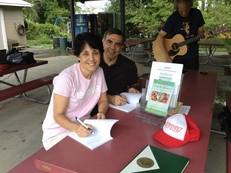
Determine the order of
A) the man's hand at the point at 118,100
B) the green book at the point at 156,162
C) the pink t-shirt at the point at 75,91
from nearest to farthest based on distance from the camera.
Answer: the green book at the point at 156,162 < the pink t-shirt at the point at 75,91 < the man's hand at the point at 118,100

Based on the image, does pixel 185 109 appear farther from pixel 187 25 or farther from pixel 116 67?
pixel 187 25

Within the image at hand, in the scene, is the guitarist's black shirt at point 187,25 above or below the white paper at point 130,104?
above

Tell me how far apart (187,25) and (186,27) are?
0.03 metres

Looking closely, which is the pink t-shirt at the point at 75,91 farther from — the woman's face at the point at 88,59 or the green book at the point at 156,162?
the green book at the point at 156,162

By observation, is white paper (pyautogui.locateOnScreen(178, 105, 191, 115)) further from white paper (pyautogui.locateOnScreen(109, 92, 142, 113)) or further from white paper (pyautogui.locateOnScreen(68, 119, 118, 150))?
white paper (pyautogui.locateOnScreen(68, 119, 118, 150))

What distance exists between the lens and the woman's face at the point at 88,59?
59.1 inches

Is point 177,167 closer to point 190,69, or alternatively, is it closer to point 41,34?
point 190,69

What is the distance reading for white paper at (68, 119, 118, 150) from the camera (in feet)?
3.71

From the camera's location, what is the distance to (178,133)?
45.2 inches

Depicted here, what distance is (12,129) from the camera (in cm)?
300

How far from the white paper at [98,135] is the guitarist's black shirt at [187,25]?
2014 mm

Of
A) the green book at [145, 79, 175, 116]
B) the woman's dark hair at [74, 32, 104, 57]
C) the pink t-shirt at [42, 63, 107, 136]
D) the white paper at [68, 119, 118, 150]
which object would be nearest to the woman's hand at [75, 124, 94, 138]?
the white paper at [68, 119, 118, 150]

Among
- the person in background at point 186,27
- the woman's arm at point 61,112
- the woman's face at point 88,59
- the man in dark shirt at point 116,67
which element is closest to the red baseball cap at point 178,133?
the woman's arm at point 61,112

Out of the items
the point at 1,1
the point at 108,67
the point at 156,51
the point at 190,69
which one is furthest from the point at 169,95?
the point at 1,1
